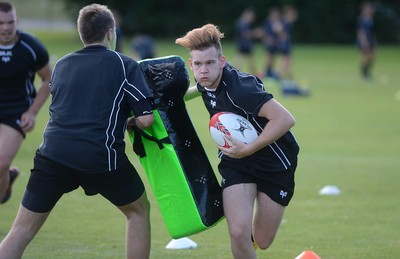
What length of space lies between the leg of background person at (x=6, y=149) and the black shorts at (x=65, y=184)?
2.39m

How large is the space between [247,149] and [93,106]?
1.19 meters

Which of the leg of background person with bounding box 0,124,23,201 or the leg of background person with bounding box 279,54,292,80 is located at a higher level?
the leg of background person with bounding box 0,124,23,201

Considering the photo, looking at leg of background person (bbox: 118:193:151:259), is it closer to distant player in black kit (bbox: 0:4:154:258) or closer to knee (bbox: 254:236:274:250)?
distant player in black kit (bbox: 0:4:154:258)

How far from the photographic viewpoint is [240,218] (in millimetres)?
5770

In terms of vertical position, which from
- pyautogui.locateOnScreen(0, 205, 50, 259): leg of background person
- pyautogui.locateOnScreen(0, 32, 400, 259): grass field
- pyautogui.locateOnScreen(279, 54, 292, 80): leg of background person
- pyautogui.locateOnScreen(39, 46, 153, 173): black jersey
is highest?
pyautogui.locateOnScreen(39, 46, 153, 173): black jersey

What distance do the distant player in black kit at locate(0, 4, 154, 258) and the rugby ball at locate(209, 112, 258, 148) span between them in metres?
0.62

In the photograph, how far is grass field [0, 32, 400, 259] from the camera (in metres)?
7.34

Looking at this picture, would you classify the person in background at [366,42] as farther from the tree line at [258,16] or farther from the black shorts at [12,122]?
the black shorts at [12,122]

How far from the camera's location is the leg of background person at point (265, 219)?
244 inches

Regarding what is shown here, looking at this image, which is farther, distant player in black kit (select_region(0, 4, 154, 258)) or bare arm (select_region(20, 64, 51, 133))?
bare arm (select_region(20, 64, 51, 133))

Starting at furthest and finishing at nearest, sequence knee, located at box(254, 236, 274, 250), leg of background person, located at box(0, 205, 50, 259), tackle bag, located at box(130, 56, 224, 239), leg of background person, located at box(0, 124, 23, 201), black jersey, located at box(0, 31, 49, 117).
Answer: black jersey, located at box(0, 31, 49, 117), leg of background person, located at box(0, 124, 23, 201), knee, located at box(254, 236, 274, 250), tackle bag, located at box(130, 56, 224, 239), leg of background person, located at box(0, 205, 50, 259)

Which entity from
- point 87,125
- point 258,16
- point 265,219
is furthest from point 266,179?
point 258,16

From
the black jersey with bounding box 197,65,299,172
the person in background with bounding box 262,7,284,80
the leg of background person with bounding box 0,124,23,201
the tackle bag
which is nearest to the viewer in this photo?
the black jersey with bounding box 197,65,299,172

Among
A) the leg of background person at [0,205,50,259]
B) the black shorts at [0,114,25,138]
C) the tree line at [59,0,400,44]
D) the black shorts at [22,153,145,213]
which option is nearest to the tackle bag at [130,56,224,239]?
the black shorts at [22,153,145,213]
